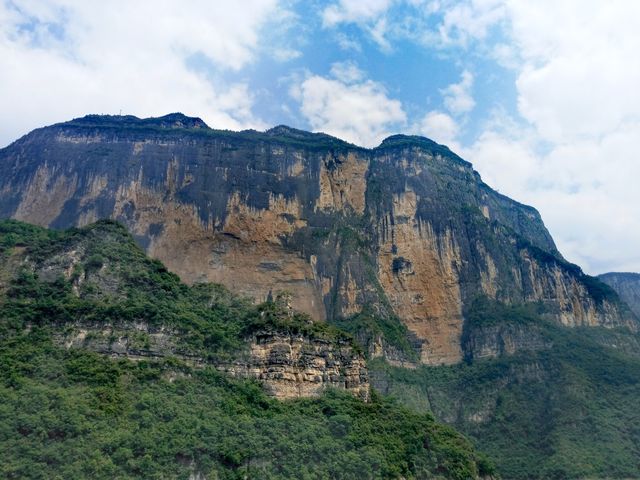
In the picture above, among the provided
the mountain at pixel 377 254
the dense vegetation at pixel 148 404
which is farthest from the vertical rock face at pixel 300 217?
the dense vegetation at pixel 148 404

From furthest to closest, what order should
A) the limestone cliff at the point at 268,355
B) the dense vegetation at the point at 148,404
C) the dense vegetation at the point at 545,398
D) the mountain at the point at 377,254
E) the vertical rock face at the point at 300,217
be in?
the vertical rock face at the point at 300,217
the mountain at the point at 377,254
the dense vegetation at the point at 545,398
the limestone cliff at the point at 268,355
the dense vegetation at the point at 148,404

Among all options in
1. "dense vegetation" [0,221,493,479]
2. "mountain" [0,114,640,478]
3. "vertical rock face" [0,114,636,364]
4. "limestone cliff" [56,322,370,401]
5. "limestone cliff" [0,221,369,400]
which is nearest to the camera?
"dense vegetation" [0,221,493,479]

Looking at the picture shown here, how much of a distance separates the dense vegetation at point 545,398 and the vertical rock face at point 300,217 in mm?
9258

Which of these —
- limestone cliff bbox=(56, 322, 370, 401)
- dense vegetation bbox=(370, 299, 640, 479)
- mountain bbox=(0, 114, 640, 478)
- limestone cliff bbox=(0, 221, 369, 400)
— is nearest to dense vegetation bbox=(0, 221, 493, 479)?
limestone cliff bbox=(0, 221, 369, 400)

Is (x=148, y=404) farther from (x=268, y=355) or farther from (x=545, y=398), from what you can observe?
(x=545, y=398)

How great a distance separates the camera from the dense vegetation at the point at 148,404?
157 feet

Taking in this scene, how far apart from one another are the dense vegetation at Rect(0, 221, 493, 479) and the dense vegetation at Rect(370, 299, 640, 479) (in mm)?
23361

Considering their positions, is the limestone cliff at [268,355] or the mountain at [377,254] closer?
the limestone cliff at [268,355]

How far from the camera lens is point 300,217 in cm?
13012

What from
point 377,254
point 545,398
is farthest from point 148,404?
point 377,254

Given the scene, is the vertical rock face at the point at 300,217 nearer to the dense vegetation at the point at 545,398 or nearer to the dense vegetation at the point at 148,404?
the dense vegetation at the point at 545,398

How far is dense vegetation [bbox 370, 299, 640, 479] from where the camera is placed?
8788 cm

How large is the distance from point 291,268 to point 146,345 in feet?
207

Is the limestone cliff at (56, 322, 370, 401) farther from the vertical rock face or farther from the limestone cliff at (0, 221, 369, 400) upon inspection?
the vertical rock face
